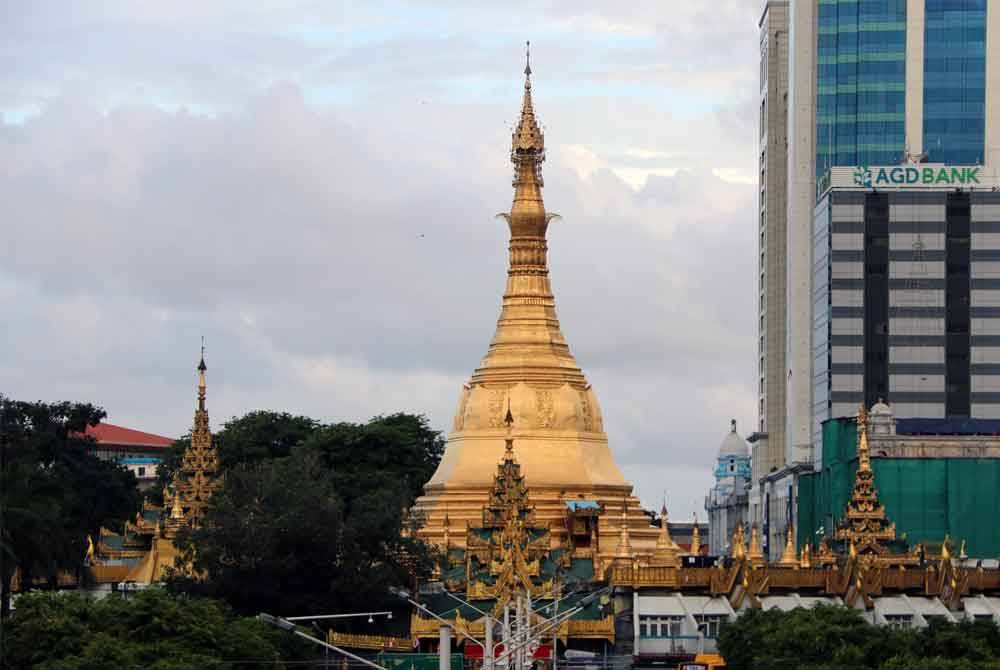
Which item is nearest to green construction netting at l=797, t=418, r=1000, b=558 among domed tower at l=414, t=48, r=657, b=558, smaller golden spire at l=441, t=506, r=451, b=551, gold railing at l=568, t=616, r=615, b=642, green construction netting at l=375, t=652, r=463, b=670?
domed tower at l=414, t=48, r=657, b=558

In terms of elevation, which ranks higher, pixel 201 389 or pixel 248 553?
pixel 201 389

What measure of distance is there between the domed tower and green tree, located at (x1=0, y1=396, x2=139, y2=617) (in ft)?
62.4

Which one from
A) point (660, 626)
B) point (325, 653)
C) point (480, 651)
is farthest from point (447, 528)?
point (325, 653)

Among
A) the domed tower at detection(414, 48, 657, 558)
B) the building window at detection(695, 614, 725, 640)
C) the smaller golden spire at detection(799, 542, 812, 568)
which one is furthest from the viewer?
the domed tower at detection(414, 48, 657, 558)

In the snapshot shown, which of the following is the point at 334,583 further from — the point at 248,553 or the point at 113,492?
the point at 113,492

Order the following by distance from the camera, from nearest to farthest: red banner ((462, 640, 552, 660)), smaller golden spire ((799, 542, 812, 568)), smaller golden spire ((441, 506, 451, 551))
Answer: red banner ((462, 640, 552, 660)), smaller golden spire ((799, 542, 812, 568)), smaller golden spire ((441, 506, 451, 551))

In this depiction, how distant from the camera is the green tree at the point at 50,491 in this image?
393 feet

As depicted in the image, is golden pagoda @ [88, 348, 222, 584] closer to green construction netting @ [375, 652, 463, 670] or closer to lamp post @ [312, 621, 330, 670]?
lamp post @ [312, 621, 330, 670]

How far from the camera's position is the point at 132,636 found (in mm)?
100875

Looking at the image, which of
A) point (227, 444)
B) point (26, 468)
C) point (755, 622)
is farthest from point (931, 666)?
point (227, 444)

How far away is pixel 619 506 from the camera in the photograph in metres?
164

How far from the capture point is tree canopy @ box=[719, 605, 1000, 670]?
334ft

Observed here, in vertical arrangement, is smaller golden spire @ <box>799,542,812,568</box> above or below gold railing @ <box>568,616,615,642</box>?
above

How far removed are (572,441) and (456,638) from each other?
42846 millimetres
